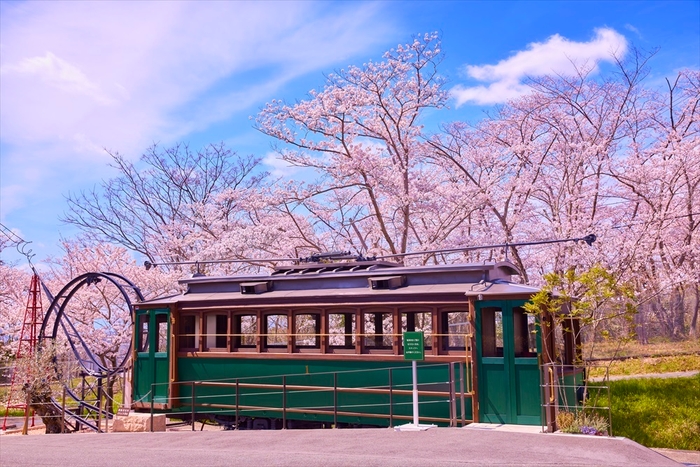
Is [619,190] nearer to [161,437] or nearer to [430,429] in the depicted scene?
[430,429]

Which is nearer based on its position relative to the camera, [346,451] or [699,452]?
[346,451]

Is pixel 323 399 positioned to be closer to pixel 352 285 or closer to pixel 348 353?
pixel 348 353

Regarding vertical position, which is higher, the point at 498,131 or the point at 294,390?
the point at 498,131

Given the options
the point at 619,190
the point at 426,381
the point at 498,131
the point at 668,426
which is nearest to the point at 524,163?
the point at 498,131

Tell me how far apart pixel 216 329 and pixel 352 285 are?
144 inches

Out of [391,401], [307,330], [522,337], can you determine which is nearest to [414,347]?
[391,401]

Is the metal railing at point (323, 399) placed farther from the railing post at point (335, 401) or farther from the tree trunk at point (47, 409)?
the tree trunk at point (47, 409)

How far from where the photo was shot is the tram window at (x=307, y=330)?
14047 millimetres

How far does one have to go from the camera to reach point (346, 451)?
9.66m

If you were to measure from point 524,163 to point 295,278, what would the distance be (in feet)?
39.3

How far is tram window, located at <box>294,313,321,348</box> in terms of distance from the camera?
1405 cm

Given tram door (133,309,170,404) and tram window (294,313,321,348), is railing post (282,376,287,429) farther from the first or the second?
tram door (133,309,170,404)

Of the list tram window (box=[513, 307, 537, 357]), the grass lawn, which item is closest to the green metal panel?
tram window (box=[513, 307, 537, 357])

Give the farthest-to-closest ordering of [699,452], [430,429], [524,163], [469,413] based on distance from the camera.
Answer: [524,163], [699,452], [469,413], [430,429]
